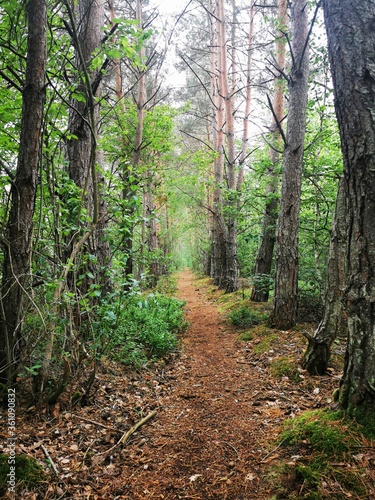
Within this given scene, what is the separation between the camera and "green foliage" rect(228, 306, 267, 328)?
7203 millimetres

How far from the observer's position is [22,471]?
2223mm

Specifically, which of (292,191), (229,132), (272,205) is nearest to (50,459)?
(292,191)

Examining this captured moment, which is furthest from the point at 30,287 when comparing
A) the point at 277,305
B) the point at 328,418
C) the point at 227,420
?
the point at 277,305

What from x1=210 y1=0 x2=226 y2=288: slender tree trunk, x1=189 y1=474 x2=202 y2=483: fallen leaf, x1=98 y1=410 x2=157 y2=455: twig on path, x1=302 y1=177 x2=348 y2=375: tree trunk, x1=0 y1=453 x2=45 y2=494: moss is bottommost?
x1=98 y1=410 x2=157 y2=455: twig on path

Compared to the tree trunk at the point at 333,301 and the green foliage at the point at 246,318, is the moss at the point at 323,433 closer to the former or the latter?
the tree trunk at the point at 333,301

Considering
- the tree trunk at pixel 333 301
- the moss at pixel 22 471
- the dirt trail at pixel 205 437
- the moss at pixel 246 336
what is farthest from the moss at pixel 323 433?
the moss at pixel 246 336

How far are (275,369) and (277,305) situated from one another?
204 cm

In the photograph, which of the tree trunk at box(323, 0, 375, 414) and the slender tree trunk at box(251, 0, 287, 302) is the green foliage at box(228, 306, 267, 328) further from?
the tree trunk at box(323, 0, 375, 414)

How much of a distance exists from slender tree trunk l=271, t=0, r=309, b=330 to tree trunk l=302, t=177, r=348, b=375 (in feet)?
7.04

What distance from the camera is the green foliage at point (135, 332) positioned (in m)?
3.80

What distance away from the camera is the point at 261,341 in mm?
5770

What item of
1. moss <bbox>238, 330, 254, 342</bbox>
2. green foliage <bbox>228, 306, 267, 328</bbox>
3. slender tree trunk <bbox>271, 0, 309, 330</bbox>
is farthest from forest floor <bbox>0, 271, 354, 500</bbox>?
green foliage <bbox>228, 306, 267, 328</bbox>

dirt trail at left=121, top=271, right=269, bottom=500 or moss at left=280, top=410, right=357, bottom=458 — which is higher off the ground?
moss at left=280, top=410, right=357, bottom=458

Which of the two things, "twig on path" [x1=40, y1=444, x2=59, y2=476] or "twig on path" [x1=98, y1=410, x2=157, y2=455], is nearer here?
"twig on path" [x1=40, y1=444, x2=59, y2=476]
